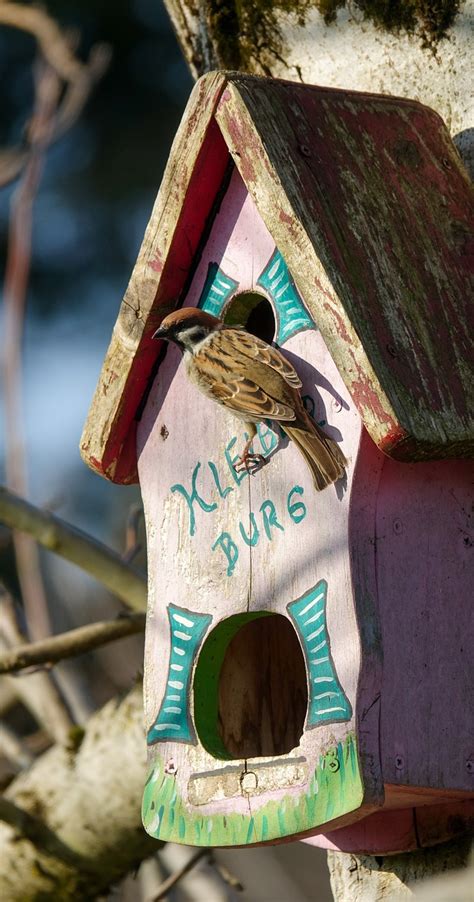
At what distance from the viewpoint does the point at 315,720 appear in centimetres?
214

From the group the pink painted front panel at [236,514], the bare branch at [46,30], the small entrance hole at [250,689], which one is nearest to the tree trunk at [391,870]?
the small entrance hole at [250,689]

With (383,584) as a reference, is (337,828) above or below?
below

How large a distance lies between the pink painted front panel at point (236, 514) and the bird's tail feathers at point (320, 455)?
0.02 metres

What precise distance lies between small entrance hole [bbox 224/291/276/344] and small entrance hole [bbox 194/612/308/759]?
0.54m

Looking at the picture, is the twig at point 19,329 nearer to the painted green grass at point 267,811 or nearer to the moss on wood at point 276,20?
the moss on wood at point 276,20

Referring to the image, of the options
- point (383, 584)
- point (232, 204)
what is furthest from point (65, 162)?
point (383, 584)

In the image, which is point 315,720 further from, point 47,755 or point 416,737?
point 47,755

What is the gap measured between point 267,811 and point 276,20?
5.59ft

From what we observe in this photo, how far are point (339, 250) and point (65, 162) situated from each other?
6.48 m

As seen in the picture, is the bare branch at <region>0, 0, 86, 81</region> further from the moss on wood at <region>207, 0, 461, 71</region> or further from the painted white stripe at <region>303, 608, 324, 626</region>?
the painted white stripe at <region>303, 608, 324, 626</region>

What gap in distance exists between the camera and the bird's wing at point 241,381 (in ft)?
7.30

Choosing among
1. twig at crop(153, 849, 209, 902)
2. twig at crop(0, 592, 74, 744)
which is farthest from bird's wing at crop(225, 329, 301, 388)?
twig at crop(0, 592, 74, 744)

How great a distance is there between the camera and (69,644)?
3219mm

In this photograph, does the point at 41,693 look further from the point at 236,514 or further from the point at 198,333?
the point at 198,333
